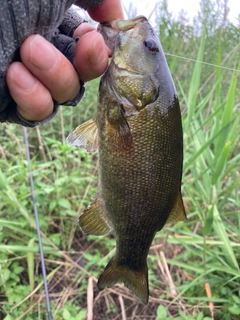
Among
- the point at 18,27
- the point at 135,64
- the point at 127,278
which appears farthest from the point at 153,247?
the point at 18,27

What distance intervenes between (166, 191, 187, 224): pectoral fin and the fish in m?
0.03

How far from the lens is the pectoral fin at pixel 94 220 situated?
4.32ft

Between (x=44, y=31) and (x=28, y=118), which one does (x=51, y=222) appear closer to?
(x=28, y=118)

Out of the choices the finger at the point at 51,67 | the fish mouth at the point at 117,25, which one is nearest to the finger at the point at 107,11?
the fish mouth at the point at 117,25

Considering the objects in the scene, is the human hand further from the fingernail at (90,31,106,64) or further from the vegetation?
the vegetation

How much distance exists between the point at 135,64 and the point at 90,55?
26cm

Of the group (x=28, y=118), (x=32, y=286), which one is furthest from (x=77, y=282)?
(x=28, y=118)

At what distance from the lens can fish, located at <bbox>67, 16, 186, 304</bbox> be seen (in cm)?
115

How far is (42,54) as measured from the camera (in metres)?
0.87

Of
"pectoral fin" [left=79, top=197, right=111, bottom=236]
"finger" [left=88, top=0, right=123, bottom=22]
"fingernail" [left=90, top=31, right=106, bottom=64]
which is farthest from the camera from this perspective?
"pectoral fin" [left=79, top=197, right=111, bottom=236]

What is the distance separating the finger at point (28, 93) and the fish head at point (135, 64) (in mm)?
268

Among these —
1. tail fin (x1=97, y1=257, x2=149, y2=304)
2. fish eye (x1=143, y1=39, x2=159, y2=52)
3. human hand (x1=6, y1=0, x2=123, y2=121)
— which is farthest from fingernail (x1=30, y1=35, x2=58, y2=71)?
tail fin (x1=97, y1=257, x2=149, y2=304)

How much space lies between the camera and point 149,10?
2.55 metres

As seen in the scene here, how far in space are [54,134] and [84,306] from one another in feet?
4.99
